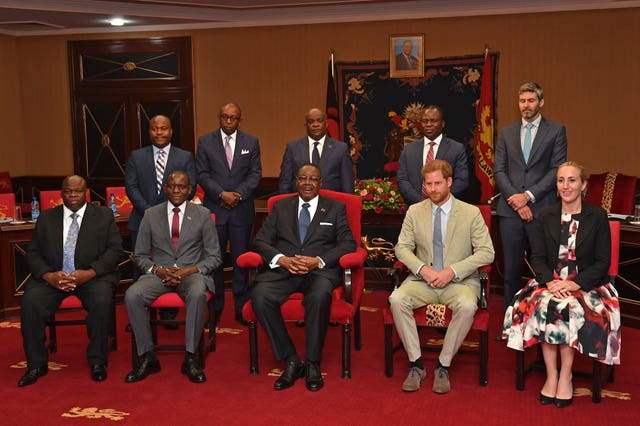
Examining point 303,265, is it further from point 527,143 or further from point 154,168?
point 527,143

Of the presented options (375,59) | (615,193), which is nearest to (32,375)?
(615,193)

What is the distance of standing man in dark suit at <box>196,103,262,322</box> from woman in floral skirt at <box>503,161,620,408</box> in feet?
7.77

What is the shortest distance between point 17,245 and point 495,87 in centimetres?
580

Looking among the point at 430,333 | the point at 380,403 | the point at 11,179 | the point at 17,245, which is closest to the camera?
the point at 380,403

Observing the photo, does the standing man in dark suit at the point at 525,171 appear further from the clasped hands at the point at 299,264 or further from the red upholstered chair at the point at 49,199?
the red upholstered chair at the point at 49,199

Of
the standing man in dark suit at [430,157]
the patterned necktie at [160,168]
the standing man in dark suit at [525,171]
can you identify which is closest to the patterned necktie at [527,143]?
the standing man in dark suit at [525,171]

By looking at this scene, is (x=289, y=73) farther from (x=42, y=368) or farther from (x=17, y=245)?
(x=42, y=368)

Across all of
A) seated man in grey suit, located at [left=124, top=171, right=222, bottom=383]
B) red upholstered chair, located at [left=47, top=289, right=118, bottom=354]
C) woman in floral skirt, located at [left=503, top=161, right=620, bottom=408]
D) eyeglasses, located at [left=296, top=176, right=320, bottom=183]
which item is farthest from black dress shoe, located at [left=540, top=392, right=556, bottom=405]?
red upholstered chair, located at [left=47, top=289, right=118, bottom=354]

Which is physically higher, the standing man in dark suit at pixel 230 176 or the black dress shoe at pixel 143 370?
the standing man in dark suit at pixel 230 176

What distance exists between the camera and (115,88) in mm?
10320

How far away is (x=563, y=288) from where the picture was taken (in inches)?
169

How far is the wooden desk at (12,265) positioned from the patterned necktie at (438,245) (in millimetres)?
3457

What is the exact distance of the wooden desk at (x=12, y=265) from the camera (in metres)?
6.14

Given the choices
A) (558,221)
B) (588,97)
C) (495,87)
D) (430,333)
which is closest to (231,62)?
(495,87)
